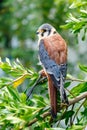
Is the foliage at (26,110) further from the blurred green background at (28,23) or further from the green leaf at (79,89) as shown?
the blurred green background at (28,23)

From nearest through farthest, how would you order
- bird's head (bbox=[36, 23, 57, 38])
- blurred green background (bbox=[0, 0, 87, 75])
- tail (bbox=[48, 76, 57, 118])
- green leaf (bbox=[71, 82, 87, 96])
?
tail (bbox=[48, 76, 57, 118]) < green leaf (bbox=[71, 82, 87, 96]) < bird's head (bbox=[36, 23, 57, 38]) < blurred green background (bbox=[0, 0, 87, 75])

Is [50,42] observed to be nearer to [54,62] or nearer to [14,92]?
[54,62]

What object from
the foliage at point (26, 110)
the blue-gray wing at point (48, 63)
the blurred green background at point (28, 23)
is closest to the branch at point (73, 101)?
the foliage at point (26, 110)

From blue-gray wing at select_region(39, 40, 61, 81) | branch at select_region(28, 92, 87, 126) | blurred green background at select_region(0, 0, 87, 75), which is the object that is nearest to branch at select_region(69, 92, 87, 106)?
branch at select_region(28, 92, 87, 126)

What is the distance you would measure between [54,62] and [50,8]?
4032 mm

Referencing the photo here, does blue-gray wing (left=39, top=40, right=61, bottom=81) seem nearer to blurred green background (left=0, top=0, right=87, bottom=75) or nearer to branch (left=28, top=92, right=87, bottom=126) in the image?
branch (left=28, top=92, right=87, bottom=126)

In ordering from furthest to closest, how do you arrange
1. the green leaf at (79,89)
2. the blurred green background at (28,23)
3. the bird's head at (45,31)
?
the blurred green background at (28,23) < the bird's head at (45,31) < the green leaf at (79,89)

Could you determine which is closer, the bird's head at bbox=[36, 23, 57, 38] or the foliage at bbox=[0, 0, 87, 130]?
the foliage at bbox=[0, 0, 87, 130]

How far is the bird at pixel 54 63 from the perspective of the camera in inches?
76.9

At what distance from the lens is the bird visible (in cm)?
195

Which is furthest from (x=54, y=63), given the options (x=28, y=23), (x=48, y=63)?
(x=28, y=23)

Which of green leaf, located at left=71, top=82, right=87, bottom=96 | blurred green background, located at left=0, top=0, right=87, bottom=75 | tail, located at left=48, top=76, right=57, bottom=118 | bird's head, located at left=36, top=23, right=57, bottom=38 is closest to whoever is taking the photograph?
tail, located at left=48, top=76, right=57, bottom=118

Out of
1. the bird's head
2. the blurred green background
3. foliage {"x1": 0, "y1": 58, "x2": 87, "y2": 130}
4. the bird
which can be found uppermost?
the blurred green background

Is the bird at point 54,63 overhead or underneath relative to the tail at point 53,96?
overhead
